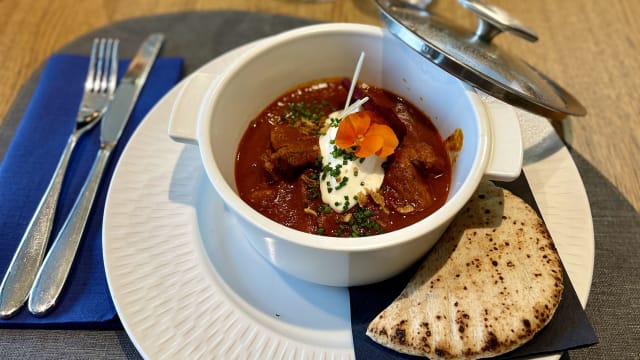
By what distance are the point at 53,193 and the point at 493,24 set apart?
2117mm

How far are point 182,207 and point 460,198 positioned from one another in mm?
1092

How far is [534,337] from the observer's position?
5.04ft

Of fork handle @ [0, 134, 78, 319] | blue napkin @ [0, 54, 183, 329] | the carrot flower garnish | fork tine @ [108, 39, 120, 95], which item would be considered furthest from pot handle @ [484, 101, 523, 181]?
fork tine @ [108, 39, 120, 95]

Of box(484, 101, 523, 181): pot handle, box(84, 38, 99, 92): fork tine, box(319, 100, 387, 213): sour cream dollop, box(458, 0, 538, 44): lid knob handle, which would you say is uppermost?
box(458, 0, 538, 44): lid knob handle

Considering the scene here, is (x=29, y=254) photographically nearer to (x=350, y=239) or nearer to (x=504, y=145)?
(x=350, y=239)

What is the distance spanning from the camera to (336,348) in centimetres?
160

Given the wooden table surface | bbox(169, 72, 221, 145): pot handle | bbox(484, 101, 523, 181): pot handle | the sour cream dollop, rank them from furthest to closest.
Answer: the wooden table surface → the sour cream dollop → bbox(169, 72, 221, 145): pot handle → bbox(484, 101, 523, 181): pot handle

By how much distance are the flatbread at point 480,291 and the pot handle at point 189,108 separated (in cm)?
92

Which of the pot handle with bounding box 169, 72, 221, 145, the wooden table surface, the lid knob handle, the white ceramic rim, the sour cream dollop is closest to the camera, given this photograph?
the white ceramic rim

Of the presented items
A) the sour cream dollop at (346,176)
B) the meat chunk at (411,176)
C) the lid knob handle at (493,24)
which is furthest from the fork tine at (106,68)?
the lid knob handle at (493,24)

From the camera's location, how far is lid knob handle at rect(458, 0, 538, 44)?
223cm

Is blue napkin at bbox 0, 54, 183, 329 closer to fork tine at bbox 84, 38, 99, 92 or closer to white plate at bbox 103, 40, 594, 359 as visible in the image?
fork tine at bbox 84, 38, 99, 92

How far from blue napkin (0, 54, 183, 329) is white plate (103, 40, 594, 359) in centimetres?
22

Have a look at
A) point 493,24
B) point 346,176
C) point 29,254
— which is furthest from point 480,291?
point 29,254
